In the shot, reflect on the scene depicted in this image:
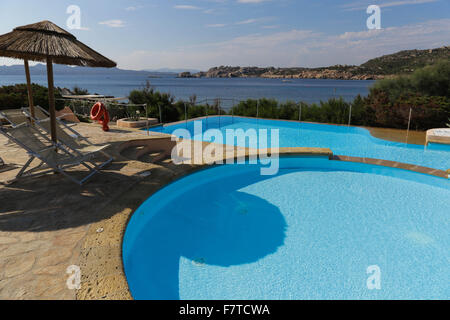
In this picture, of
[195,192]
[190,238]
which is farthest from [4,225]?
[195,192]

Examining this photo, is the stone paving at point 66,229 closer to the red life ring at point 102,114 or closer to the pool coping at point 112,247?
the pool coping at point 112,247

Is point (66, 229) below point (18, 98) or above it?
below

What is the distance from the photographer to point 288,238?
156 inches

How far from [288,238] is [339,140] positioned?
6642 mm

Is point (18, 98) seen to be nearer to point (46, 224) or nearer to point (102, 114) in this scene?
point (102, 114)

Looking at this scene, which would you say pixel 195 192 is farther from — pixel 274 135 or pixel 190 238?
pixel 274 135

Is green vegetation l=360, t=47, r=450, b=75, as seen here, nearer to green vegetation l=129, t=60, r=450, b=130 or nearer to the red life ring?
green vegetation l=129, t=60, r=450, b=130

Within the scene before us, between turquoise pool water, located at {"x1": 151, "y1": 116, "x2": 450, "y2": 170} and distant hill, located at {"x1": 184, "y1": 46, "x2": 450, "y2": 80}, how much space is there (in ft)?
19.1

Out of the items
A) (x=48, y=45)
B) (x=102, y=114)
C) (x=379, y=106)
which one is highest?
(x=48, y=45)

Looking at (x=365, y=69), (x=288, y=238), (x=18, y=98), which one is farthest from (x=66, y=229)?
(x=365, y=69)

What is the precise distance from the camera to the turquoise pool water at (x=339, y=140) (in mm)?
7430

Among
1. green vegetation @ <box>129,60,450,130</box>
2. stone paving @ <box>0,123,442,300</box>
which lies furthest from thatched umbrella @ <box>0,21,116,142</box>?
green vegetation @ <box>129,60,450,130</box>

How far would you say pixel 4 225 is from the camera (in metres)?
3.04
